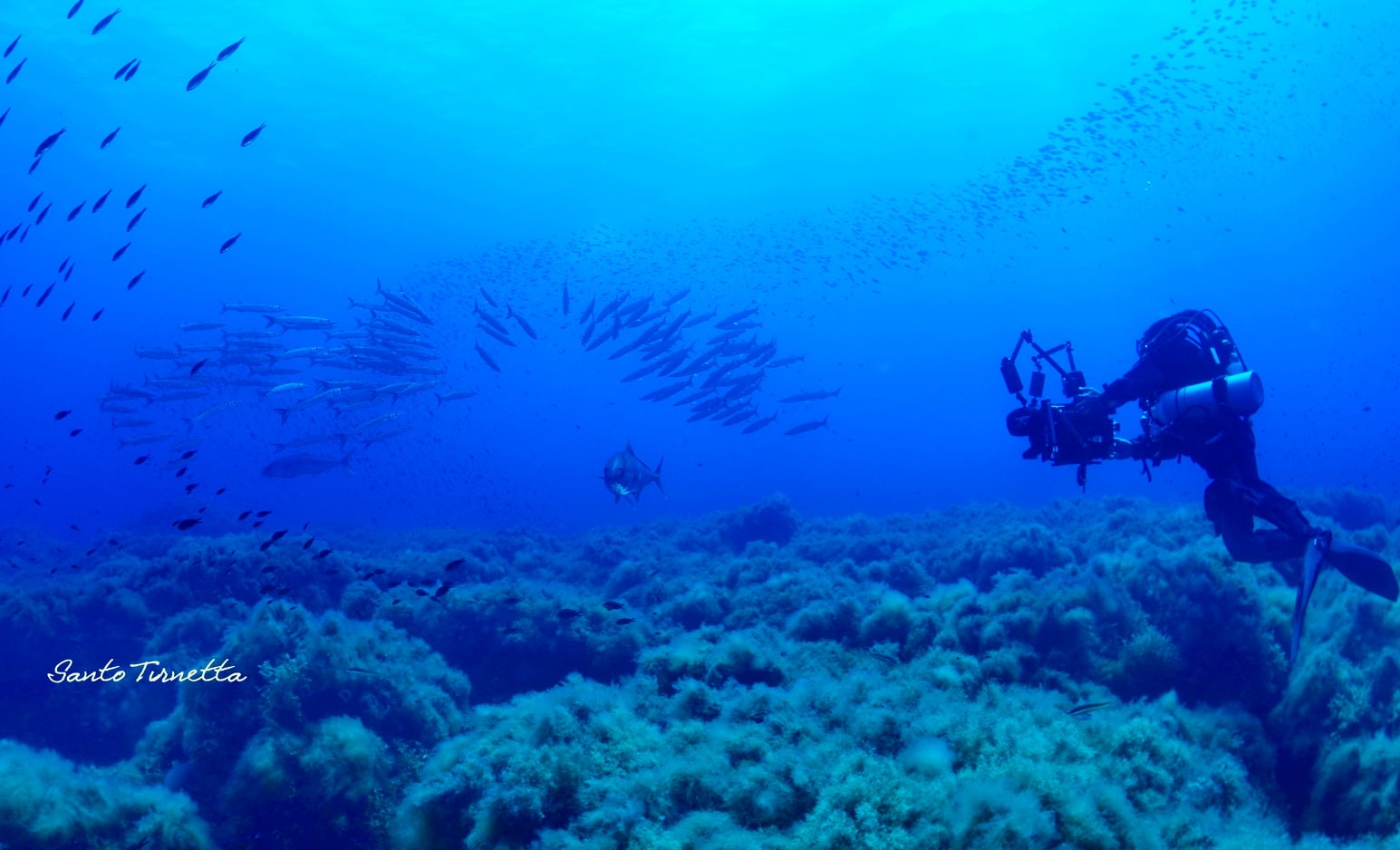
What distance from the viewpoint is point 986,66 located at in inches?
1876

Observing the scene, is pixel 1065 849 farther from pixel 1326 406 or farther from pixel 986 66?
pixel 1326 406

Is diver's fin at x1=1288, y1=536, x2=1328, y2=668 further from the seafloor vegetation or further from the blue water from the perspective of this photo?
the blue water

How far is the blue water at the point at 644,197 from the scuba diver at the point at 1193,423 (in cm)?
1218

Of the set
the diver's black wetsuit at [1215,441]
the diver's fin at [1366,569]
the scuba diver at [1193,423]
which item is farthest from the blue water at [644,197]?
the diver's fin at [1366,569]

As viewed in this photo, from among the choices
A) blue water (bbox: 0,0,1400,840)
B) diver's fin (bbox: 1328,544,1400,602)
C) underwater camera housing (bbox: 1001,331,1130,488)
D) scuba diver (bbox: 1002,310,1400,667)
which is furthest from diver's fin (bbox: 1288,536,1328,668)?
blue water (bbox: 0,0,1400,840)

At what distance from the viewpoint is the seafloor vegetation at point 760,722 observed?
11.6 feet

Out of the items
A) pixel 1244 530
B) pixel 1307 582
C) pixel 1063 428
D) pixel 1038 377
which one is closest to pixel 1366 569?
pixel 1307 582

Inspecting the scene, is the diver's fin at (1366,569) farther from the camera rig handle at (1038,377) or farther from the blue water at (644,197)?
the blue water at (644,197)

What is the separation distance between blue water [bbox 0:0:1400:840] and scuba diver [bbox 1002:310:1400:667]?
40.0 ft

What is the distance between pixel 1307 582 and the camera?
17.8ft

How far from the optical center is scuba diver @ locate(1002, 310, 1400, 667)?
20.0 ft

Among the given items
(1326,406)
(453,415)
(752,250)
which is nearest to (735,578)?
(752,250)

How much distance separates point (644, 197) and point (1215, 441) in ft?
206

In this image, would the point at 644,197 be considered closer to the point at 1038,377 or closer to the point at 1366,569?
the point at 1038,377
